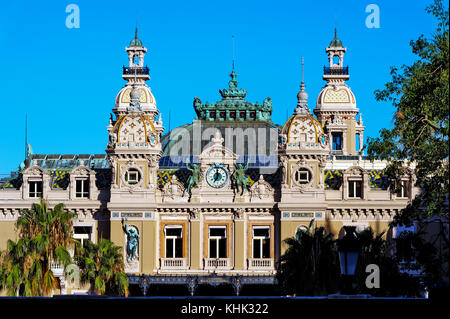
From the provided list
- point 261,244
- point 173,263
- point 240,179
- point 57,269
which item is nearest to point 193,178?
point 240,179

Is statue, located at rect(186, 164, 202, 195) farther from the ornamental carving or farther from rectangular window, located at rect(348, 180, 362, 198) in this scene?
rectangular window, located at rect(348, 180, 362, 198)

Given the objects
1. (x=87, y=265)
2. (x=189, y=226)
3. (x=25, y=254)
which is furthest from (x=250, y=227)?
(x=25, y=254)

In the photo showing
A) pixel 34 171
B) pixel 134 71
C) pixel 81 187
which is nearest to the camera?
pixel 81 187

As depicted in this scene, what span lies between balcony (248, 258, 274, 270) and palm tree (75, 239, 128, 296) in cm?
1011

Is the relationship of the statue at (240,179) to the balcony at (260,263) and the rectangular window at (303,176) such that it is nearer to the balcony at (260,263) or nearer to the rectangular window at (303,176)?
the rectangular window at (303,176)

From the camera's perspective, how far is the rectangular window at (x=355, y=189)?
73.1 metres

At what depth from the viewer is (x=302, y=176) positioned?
239ft

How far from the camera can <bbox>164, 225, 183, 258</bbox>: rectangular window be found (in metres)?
72.5

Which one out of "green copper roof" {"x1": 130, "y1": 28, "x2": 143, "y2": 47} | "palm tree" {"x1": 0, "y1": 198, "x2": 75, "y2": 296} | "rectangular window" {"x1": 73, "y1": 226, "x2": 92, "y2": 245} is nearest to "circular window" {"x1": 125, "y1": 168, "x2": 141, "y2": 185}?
"rectangular window" {"x1": 73, "y1": 226, "x2": 92, "y2": 245}

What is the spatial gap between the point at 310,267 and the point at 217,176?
19.6 m

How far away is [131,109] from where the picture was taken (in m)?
75.6

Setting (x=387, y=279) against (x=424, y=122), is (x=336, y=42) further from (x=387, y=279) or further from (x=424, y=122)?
(x=424, y=122)

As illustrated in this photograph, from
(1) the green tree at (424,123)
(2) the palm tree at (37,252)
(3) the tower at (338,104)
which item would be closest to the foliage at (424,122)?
(1) the green tree at (424,123)

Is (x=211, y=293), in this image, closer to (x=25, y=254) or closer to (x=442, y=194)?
(x=25, y=254)
